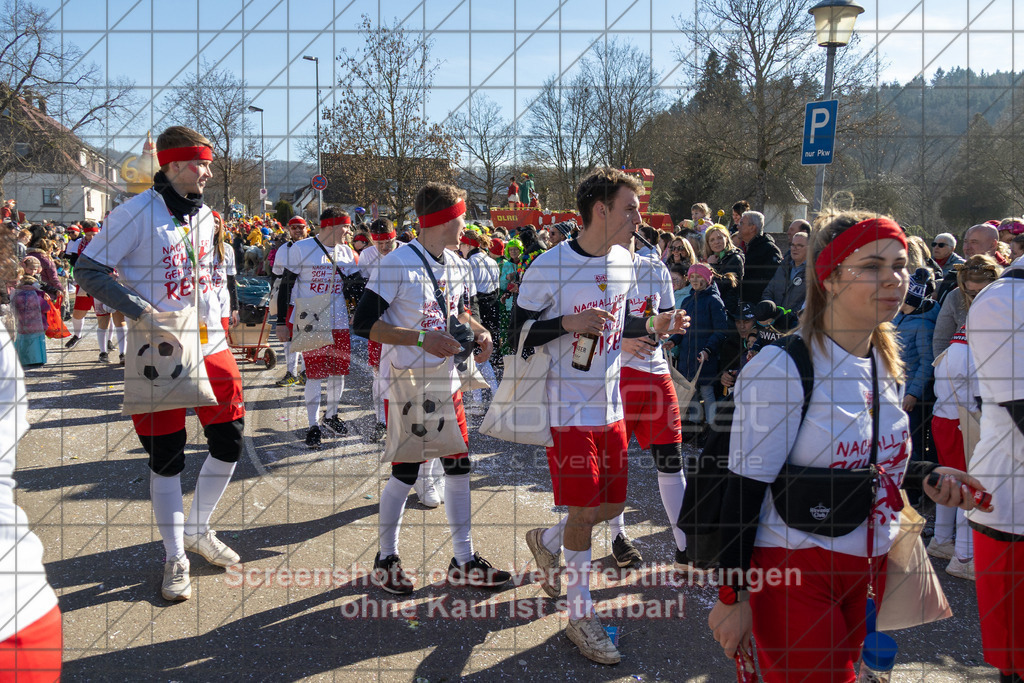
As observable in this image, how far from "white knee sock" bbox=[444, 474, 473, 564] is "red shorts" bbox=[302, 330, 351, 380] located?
9.91 ft

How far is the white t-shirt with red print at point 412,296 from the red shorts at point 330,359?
2.91m

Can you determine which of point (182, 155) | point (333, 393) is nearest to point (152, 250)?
point (182, 155)

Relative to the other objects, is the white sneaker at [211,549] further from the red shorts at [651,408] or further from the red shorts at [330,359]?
the red shorts at [330,359]

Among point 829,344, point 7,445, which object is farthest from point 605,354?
point 7,445

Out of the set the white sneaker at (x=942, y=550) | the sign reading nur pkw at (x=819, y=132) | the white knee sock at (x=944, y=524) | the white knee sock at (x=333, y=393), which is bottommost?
the white sneaker at (x=942, y=550)

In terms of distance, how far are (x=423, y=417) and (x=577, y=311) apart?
0.84m

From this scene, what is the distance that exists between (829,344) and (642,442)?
6.88 feet

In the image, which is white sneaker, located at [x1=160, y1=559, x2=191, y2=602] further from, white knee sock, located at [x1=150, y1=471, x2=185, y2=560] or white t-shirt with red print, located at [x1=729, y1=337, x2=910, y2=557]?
white t-shirt with red print, located at [x1=729, y1=337, x2=910, y2=557]

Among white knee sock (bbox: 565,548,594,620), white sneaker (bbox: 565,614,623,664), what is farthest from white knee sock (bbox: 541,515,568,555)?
white sneaker (bbox: 565,614,623,664)

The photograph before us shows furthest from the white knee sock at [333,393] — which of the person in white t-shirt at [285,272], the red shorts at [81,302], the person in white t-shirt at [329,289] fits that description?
the red shorts at [81,302]

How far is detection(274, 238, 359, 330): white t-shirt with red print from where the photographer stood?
6988mm

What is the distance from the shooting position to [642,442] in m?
4.01

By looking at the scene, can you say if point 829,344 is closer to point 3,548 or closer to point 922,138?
point 922,138

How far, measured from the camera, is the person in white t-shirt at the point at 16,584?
1.47 m
